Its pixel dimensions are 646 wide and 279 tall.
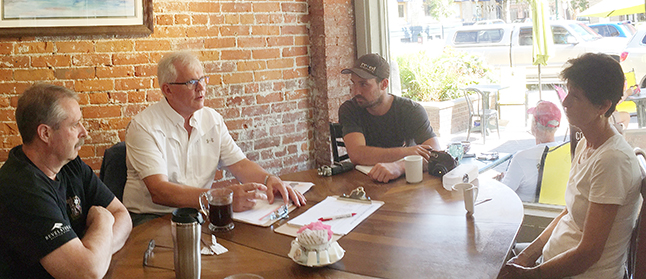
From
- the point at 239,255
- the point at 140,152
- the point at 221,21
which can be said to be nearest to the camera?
the point at 239,255

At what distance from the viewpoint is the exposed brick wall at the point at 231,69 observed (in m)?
2.99

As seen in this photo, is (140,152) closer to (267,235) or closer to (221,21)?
(267,235)

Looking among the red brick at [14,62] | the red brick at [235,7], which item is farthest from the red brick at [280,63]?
the red brick at [14,62]

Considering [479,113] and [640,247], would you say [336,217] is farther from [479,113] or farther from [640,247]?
[479,113]

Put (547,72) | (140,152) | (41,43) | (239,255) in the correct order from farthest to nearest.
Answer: (547,72) < (41,43) < (140,152) < (239,255)

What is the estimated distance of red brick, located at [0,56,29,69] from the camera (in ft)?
9.57

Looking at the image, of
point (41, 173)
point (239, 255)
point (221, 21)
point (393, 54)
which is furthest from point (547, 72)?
point (41, 173)

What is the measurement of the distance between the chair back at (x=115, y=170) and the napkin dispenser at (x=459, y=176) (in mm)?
1519

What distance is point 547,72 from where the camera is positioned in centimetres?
319

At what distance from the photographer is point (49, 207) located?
5.16 ft

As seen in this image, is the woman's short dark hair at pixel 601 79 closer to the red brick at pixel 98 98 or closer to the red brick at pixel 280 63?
the red brick at pixel 280 63

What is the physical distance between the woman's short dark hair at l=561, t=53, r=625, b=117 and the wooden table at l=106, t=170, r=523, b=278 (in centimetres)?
49

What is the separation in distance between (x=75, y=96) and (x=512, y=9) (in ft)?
8.56

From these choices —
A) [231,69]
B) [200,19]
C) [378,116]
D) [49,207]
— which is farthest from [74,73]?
[378,116]
